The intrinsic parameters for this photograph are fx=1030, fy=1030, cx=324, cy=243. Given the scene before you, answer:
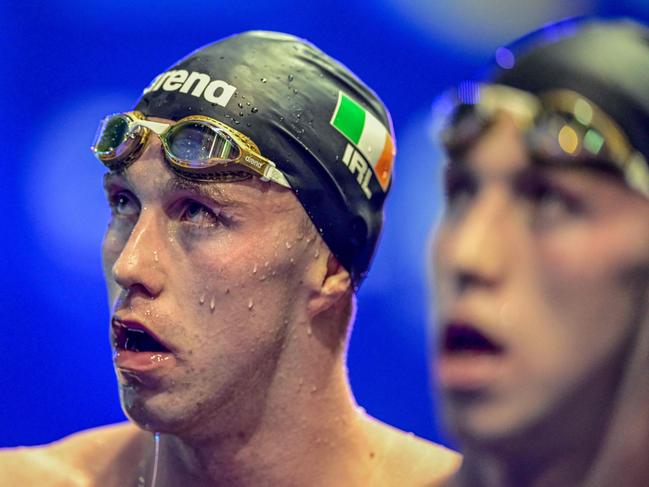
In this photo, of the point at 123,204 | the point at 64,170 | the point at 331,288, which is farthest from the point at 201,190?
the point at 64,170

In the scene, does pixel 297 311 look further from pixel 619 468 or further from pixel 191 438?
pixel 619 468

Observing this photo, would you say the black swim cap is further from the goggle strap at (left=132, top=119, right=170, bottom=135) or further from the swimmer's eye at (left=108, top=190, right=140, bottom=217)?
the swimmer's eye at (left=108, top=190, right=140, bottom=217)

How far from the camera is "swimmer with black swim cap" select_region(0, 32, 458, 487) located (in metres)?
2.30

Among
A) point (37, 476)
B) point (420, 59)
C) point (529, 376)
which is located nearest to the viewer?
point (529, 376)

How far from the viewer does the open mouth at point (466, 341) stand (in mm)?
1255

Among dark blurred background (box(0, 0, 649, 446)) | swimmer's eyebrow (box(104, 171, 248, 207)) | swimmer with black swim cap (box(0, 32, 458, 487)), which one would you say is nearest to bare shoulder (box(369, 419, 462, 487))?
swimmer with black swim cap (box(0, 32, 458, 487))

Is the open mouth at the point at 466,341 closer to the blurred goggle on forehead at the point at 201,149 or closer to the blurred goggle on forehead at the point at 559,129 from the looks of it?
the blurred goggle on forehead at the point at 559,129

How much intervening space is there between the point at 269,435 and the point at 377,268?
1.54 meters

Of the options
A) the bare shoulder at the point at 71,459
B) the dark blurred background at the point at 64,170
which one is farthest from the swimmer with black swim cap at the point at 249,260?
the dark blurred background at the point at 64,170

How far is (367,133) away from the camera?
2.54m

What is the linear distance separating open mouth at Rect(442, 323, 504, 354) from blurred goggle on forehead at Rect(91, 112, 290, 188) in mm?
1118

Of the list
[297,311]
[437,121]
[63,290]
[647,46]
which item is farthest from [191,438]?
[63,290]

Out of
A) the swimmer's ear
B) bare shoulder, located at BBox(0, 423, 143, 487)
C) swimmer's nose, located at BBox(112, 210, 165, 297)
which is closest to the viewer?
swimmer's nose, located at BBox(112, 210, 165, 297)

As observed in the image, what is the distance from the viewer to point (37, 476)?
9.62 ft
